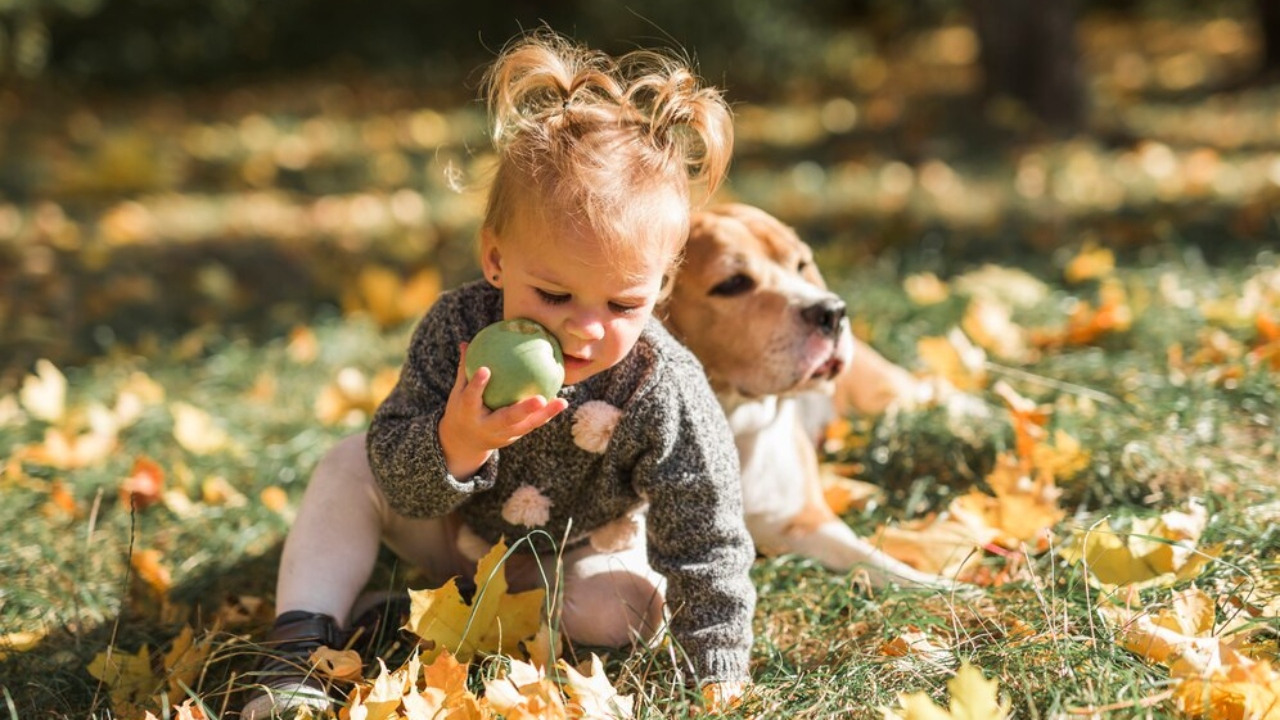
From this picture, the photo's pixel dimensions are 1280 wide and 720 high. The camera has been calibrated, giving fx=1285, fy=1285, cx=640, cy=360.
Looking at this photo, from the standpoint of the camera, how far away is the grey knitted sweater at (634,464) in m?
2.32

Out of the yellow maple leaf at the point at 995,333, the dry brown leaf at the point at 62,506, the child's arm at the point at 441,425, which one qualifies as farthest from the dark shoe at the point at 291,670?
the yellow maple leaf at the point at 995,333

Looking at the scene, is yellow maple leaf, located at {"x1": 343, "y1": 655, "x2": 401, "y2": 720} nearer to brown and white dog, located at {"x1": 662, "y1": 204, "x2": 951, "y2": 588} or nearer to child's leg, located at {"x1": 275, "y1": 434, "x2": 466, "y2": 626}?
child's leg, located at {"x1": 275, "y1": 434, "x2": 466, "y2": 626}

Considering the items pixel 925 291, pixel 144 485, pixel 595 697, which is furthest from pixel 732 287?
pixel 925 291

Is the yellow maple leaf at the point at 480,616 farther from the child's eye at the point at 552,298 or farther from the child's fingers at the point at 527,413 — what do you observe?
the child's eye at the point at 552,298

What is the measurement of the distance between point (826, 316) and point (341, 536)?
44.1 inches

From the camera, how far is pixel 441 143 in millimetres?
8586

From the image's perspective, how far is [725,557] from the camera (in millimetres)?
2361

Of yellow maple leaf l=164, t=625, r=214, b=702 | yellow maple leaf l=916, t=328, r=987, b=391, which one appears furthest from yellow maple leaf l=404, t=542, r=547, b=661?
yellow maple leaf l=916, t=328, r=987, b=391

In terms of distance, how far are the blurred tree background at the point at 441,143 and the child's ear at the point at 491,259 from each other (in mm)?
206

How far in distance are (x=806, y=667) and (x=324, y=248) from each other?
14.8 ft

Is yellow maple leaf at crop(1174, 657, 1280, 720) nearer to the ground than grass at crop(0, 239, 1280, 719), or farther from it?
farther from it

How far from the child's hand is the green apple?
0.02 m

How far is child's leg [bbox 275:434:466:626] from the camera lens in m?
2.49

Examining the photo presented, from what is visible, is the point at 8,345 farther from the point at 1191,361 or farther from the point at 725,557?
the point at 1191,361
